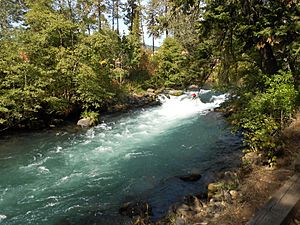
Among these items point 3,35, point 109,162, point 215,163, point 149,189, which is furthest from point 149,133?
point 3,35

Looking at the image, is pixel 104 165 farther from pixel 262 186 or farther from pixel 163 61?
pixel 163 61

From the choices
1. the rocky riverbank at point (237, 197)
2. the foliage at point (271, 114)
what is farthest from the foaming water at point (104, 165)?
the foliage at point (271, 114)

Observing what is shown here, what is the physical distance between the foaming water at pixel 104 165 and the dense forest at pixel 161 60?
175cm

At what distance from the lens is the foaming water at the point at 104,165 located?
651cm

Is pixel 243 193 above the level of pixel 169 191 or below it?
above

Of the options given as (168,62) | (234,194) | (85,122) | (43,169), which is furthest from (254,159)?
(168,62)

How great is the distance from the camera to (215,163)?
26.8 ft

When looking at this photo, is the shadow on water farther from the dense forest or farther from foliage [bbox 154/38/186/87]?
foliage [bbox 154/38/186/87]

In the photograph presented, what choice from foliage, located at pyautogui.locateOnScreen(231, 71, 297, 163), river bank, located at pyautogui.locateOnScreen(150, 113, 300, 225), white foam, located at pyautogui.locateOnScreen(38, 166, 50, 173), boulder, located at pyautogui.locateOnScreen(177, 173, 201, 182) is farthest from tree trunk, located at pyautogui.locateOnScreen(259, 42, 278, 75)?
white foam, located at pyautogui.locateOnScreen(38, 166, 50, 173)

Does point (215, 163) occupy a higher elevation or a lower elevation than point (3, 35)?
lower

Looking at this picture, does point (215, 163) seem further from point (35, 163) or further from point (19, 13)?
point (19, 13)

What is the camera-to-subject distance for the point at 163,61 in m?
24.1

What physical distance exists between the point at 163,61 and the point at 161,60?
1.05 feet

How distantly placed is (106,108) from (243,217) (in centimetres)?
1491
